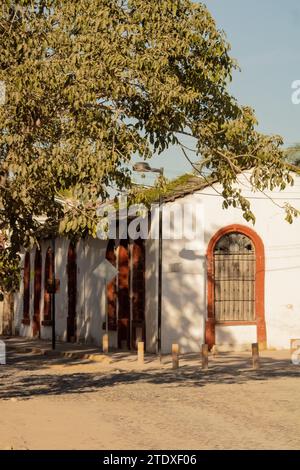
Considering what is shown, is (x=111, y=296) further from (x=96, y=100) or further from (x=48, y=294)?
(x=96, y=100)

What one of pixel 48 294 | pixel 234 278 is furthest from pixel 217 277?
pixel 48 294

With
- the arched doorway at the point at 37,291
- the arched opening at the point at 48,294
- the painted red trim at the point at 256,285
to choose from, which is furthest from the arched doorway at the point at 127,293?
the arched doorway at the point at 37,291

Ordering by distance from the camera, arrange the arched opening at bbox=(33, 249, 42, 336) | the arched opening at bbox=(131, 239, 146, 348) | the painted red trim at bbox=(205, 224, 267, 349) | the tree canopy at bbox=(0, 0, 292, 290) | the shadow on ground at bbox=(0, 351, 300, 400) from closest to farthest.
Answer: the tree canopy at bbox=(0, 0, 292, 290) < the shadow on ground at bbox=(0, 351, 300, 400) < the painted red trim at bbox=(205, 224, 267, 349) < the arched opening at bbox=(131, 239, 146, 348) < the arched opening at bbox=(33, 249, 42, 336)

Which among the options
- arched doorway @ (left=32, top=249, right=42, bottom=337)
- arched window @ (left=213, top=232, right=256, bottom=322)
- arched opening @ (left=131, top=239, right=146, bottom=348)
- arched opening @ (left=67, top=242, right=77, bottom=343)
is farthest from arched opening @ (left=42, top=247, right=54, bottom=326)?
arched window @ (left=213, top=232, right=256, bottom=322)

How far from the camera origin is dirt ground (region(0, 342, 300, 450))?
43.7ft

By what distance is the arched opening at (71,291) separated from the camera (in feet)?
136

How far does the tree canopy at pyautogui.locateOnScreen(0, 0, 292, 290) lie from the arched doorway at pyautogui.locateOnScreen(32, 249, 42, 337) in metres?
29.1

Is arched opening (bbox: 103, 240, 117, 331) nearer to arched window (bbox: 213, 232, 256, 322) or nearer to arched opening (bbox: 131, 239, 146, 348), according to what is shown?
arched opening (bbox: 131, 239, 146, 348)

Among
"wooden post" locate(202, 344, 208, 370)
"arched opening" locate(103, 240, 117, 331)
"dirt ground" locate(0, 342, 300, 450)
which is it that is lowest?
"dirt ground" locate(0, 342, 300, 450)

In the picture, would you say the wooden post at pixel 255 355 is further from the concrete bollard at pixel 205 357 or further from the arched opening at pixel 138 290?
the arched opening at pixel 138 290

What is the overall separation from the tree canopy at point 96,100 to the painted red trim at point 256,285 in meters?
14.7

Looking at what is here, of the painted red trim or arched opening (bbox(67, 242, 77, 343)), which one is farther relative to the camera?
arched opening (bbox(67, 242, 77, 343))

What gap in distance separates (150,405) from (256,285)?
50.6 feet
